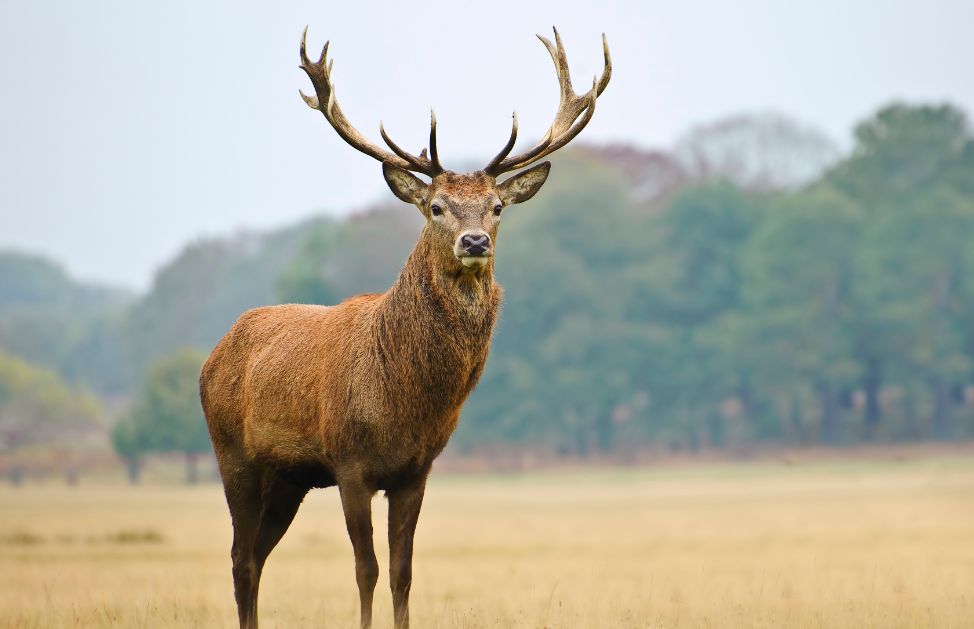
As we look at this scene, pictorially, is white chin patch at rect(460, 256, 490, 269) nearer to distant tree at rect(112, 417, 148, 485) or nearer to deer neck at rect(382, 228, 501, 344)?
deer neck at rect(382, 228, 501, 344)

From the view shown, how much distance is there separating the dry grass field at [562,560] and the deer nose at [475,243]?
292cm

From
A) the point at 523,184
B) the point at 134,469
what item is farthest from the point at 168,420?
the point at 523,184

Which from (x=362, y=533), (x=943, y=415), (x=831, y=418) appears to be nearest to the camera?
(x=362, y=533)

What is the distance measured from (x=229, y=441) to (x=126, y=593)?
12.6ft

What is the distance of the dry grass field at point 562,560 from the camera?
12.2m

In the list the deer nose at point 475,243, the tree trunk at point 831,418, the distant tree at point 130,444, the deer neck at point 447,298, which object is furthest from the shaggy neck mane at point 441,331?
the tree trunk at point 831,418

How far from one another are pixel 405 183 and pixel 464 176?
1.58ft

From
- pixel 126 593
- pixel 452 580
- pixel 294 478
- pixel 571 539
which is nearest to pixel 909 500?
pixel 571 539

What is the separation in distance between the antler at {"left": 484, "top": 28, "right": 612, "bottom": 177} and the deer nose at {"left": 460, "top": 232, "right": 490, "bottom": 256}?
1.09 meters

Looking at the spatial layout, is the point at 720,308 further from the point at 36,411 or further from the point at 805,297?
the point at 36,411

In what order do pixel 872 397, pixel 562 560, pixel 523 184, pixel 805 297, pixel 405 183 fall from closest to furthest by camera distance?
pixel 405 183 → pixel 523 184 → pixel 562 560 → pixel 805 297 → pixel 872 397

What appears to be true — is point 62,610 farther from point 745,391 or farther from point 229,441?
point 745,391

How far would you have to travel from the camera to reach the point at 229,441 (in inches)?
461

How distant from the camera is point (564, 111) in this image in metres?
11.6
